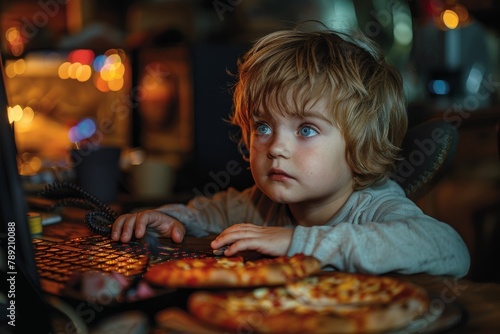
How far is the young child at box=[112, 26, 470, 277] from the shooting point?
3.35 ft

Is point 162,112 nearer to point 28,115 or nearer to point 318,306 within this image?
point 28,115

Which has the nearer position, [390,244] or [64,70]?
[390,244]

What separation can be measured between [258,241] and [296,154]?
225mm

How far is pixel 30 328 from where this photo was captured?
2.53 ft

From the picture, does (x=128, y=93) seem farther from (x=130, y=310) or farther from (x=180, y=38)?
(x=130, y=310)

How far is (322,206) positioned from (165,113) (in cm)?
170

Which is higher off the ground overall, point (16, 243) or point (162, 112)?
point (16, 243)

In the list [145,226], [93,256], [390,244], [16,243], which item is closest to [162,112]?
[145,226]

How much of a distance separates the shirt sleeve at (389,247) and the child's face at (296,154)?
7.2 inches

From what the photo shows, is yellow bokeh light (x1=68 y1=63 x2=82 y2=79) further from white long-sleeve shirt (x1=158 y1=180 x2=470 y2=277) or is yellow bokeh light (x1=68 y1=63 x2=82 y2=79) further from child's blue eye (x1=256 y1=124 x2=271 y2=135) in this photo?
Answer: white long-sleeve shirt (x1=158 y1=180 x2=470 y2=277)

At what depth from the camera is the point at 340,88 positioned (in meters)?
1.20

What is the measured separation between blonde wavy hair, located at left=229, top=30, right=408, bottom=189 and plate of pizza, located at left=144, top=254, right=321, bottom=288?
36 cm

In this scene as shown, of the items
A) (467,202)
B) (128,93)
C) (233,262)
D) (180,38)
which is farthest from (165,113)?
(233,262)

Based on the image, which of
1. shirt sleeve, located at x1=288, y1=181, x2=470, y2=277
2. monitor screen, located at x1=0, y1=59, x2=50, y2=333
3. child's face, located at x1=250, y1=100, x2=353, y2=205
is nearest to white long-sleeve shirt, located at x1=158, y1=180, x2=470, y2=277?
shirt sleeve, located at x1=288, y1=181, x2=470, y2=277
